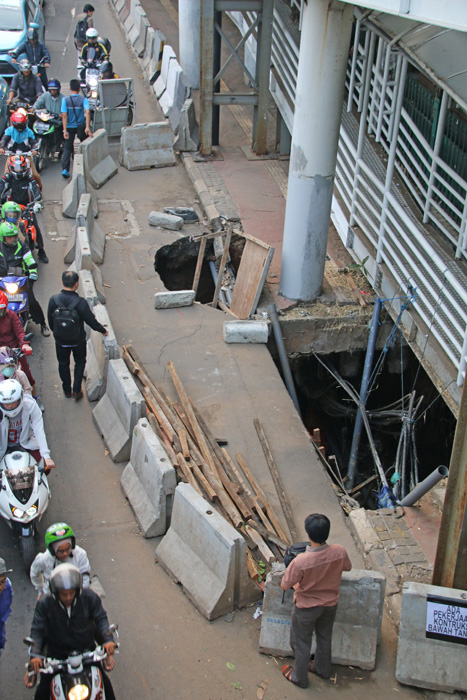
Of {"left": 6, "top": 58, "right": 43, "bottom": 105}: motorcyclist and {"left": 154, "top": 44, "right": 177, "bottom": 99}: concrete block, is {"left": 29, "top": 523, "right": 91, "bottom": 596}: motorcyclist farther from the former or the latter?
{"left": 154, "top": 44, "right": 177, "bottom": 99}: concrete block

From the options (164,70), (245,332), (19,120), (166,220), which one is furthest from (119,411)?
(164,70)

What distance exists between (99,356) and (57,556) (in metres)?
4.45

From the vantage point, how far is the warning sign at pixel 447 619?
6.10 meters

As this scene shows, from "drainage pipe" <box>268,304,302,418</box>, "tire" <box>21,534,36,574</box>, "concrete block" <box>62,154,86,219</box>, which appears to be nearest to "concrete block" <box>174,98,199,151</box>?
"concrete block" <box>62,154,86,219</box>

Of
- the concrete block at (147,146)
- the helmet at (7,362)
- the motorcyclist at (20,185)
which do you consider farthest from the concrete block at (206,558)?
the concrete block at (147,146)

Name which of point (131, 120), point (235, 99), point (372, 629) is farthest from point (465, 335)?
point (131, 120)

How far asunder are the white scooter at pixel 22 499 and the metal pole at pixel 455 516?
3739mm

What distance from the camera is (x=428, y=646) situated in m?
6.24

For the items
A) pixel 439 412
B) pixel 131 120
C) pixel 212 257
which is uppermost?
pixel 131 120

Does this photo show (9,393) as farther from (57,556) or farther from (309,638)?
(309,638)

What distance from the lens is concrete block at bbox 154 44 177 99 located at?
20.6 meters

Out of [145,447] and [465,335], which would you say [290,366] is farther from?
[145,447]

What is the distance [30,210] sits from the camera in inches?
505

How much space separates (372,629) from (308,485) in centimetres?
241
